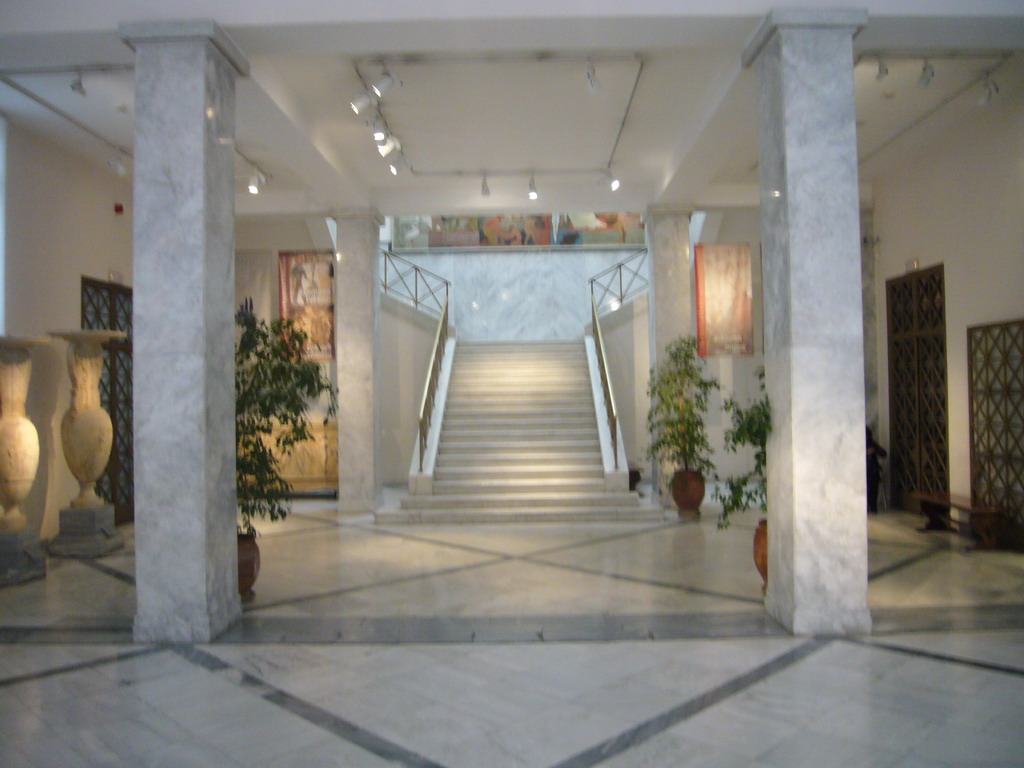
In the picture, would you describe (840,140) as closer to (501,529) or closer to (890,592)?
(890,592)

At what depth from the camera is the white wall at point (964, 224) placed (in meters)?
7.32

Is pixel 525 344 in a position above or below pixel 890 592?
above

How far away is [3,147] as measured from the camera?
7441 millimetres

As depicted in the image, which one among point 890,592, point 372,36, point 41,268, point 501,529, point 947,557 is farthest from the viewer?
point 501,529

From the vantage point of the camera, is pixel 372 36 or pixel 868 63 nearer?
pixel 372 36

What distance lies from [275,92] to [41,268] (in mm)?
3563

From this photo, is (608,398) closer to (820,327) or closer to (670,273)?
Answer: (670,273)

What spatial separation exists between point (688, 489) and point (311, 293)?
5.79m

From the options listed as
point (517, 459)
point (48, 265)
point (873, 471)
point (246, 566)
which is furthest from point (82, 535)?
point (873, 471)

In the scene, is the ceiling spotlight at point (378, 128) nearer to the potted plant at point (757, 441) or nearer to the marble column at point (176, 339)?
the marble column at point (176, 339)

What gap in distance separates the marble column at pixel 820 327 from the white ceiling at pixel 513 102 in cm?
46

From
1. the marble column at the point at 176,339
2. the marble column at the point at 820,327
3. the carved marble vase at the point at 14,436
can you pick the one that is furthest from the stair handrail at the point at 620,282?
the marble column at the point at 176,339

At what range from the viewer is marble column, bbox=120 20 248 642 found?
4.77m

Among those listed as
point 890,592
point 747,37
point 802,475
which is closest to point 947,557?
point 890,592
